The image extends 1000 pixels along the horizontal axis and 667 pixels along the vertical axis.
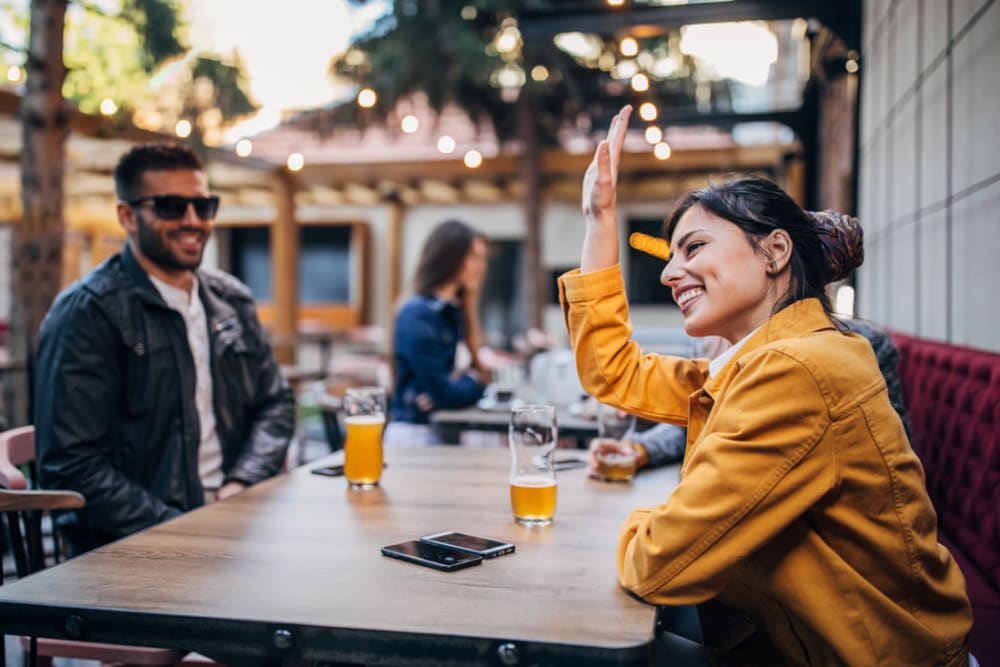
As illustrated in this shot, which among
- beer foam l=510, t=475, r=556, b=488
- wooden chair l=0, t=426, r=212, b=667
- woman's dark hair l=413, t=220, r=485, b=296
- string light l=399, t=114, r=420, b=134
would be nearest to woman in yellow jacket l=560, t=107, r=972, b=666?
beer foam l=510, t=475, r=556, b=488

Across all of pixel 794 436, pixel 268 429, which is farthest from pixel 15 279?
pixel 794 436

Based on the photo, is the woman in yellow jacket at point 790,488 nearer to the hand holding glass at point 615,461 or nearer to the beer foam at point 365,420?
the hand holding glass at point 615,461

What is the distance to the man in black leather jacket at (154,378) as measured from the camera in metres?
2.34

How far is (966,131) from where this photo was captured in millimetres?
3123

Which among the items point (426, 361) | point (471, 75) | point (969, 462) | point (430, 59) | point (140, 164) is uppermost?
point (430, 59)

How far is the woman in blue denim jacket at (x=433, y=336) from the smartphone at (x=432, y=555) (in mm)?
2387

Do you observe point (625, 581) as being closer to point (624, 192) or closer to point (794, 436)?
point (794, 436)

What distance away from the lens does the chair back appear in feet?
6.63

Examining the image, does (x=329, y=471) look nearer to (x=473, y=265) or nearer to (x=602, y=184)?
(x=602, y=184)


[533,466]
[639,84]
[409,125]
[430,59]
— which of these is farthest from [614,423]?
[430,59]

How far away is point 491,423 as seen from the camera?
3.47 metres

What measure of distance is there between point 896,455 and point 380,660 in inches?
30.8

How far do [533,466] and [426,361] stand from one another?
89.6 inches

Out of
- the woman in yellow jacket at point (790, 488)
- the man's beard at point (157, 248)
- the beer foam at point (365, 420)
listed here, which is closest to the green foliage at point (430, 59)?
the man's beard at point (157, 248)
